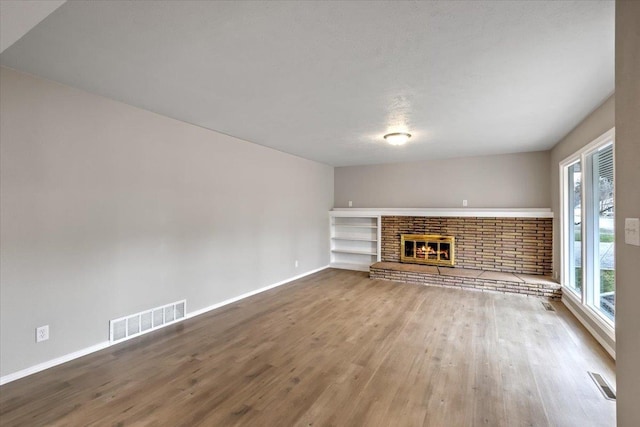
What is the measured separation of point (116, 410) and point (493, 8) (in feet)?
11.3

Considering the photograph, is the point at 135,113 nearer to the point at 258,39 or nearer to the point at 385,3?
the point at 258,39

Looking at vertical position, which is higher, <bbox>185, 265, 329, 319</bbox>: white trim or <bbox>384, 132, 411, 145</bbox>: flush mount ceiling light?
<bbox>384, 132, 411, 145</bbox>: flush mount ceiling light

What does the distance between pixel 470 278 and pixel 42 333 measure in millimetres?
5700

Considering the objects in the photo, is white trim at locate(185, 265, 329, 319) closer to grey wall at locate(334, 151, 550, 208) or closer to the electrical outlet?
the electrical outlet

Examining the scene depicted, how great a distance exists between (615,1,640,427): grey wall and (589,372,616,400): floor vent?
914 millimetres

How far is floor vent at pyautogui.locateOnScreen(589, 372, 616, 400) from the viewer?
2.18 m

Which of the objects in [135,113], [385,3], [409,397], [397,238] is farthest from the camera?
[397,238]

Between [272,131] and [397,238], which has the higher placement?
[272,131]

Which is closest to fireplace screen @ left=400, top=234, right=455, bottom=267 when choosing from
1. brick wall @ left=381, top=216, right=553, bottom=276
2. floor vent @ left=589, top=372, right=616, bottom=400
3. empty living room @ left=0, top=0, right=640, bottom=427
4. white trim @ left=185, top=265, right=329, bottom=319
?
brick wall @ left=381, top=216, right=553, bottom=276

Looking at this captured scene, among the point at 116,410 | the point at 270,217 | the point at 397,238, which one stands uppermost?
the point at 270,217

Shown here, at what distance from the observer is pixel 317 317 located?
3.86 m

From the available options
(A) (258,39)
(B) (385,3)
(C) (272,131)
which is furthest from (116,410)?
(C) (272,131)

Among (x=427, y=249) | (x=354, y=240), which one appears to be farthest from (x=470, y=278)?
(x=354, y=240)

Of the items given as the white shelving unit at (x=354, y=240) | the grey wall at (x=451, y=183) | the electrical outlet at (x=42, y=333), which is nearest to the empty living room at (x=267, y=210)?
the electrical outlet at (x=42, y=333)
